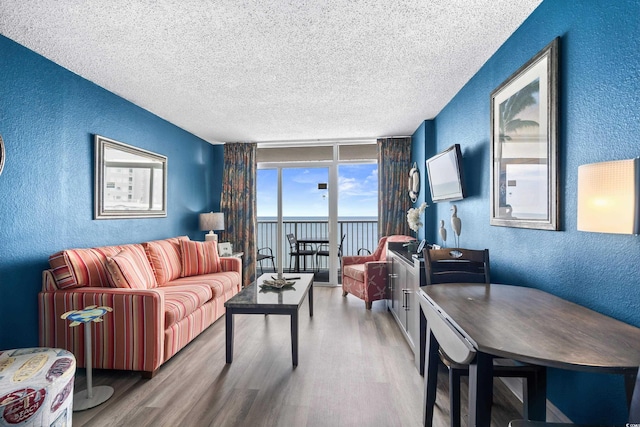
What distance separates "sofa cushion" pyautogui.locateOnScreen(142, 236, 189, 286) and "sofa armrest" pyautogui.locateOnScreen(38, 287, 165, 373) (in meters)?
0.97

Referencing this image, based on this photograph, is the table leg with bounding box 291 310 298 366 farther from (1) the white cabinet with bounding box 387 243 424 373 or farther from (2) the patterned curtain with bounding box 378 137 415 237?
(2) the patterned curtain with bounding box 378 137 415 237

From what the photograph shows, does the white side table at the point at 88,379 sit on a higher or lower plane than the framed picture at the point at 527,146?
lower

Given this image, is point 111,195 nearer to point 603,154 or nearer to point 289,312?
point 289,312

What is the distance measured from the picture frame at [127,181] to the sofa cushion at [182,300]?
0.99m

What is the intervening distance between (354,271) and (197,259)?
199 centimetres

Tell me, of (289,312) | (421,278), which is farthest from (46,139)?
(421,278)

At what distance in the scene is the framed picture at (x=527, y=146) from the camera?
163cm

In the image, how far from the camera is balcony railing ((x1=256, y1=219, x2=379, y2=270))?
6.25 metres

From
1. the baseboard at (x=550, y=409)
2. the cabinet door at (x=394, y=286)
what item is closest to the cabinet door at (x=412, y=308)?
the cabinet door at (x=394, y=286)

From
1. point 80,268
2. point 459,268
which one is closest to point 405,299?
point 459,268

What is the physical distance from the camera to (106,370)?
2.34 metres

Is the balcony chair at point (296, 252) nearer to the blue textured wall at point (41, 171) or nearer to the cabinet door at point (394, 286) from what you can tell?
the cabinet door at point (394, 286)

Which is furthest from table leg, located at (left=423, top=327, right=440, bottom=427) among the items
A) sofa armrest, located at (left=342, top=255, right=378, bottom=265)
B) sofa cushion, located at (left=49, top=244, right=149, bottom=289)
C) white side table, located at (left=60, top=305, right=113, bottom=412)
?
sofa armrest, located at (left=342, top=255, right=378, bottom=265)

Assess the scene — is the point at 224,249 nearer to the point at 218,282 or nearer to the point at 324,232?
the point at 218,282
